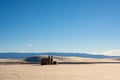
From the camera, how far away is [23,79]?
38.8 ft

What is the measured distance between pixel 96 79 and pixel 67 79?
1.34 m

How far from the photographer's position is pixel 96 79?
11984mm

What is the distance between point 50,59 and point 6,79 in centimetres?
3313

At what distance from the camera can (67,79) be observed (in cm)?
1214

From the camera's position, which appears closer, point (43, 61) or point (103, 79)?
point (103, 79)

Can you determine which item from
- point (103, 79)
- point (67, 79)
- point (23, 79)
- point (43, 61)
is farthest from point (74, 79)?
point (43, 61)

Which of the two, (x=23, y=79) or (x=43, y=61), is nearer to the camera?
(x=23, y=79)

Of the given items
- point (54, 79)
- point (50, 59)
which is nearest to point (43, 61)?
point (50, 59)

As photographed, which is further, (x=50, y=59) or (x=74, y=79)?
(x=50, y=59)

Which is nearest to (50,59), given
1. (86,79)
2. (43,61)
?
(43,61)

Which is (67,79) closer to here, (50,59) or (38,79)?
(38,79)

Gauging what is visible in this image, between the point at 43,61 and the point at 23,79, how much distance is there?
31962 millimetres

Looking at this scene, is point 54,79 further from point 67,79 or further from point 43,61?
point 43,61

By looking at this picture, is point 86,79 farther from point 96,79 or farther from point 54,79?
point 54,79
